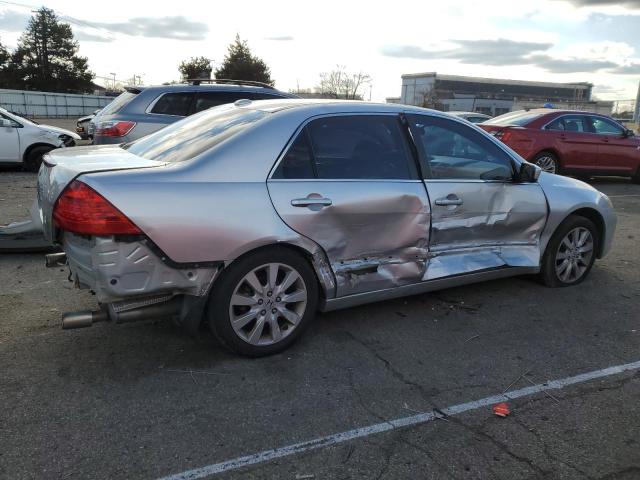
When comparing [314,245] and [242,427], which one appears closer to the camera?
[242,427]

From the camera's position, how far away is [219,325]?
3.40 meters

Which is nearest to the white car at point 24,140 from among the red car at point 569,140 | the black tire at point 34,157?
the black tire at point 34,157

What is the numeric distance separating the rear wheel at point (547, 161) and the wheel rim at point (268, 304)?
906 centimetres

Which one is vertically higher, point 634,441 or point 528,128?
point 528,128

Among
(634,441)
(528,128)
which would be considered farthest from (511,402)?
(528,128)

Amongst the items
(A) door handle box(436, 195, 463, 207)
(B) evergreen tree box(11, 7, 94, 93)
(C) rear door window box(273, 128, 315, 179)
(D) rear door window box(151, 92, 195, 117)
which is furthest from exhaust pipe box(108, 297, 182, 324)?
(B) evergreen tree box(11, 7, 94, 93)

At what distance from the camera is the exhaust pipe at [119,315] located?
10.5 ft

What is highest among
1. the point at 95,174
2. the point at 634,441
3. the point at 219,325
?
the point at 95,174

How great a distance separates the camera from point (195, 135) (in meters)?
3.89

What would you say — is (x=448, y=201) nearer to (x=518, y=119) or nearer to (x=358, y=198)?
(x=358, y=198)

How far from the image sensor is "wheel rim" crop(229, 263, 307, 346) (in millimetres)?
3451

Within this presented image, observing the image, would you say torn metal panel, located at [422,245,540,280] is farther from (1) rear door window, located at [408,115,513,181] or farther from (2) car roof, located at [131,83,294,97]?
(2) car roof, located at [131,83,294,97]

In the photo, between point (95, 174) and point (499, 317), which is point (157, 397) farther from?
point (499, 317)

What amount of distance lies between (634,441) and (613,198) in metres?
9.28
